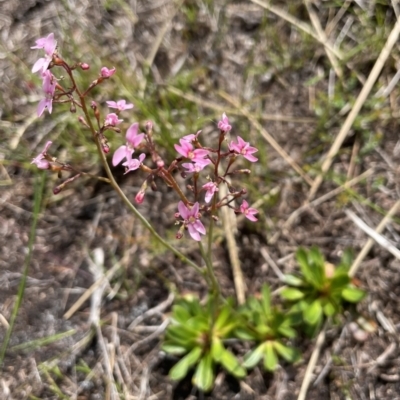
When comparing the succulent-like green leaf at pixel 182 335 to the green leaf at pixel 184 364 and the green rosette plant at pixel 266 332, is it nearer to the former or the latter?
the green leaf at pixel 184 364

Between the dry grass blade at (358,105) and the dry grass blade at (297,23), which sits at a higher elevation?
the dry grass blade at (297,23)

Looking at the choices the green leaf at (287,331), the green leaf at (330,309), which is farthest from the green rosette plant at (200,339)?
the green leaf at (330,309)

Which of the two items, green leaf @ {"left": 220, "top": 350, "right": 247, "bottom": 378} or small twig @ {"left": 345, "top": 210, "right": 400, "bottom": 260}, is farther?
small twig @ {"left": 345, "top": 210, "right": 400, "bottom": 260}

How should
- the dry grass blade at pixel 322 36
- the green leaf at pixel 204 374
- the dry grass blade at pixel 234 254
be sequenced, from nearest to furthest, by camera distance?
the green leaf at pixel 204 374 < the dry grass blade at pixel 234 254 < the dry grass blade at pixel 322 36

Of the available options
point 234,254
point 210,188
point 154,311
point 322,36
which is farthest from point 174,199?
point 322,36

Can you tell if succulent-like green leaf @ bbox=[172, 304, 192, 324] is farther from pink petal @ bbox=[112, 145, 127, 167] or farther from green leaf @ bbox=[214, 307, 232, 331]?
pink petal @ bbox=[112, 145, 127, 167]

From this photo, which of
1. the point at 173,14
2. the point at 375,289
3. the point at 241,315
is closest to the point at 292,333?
the point at 241,315

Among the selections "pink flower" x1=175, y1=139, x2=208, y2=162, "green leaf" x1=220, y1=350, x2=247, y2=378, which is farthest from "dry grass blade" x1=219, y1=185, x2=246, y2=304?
"pink flower" x1=175, y1=139, x2=208, y2=162
